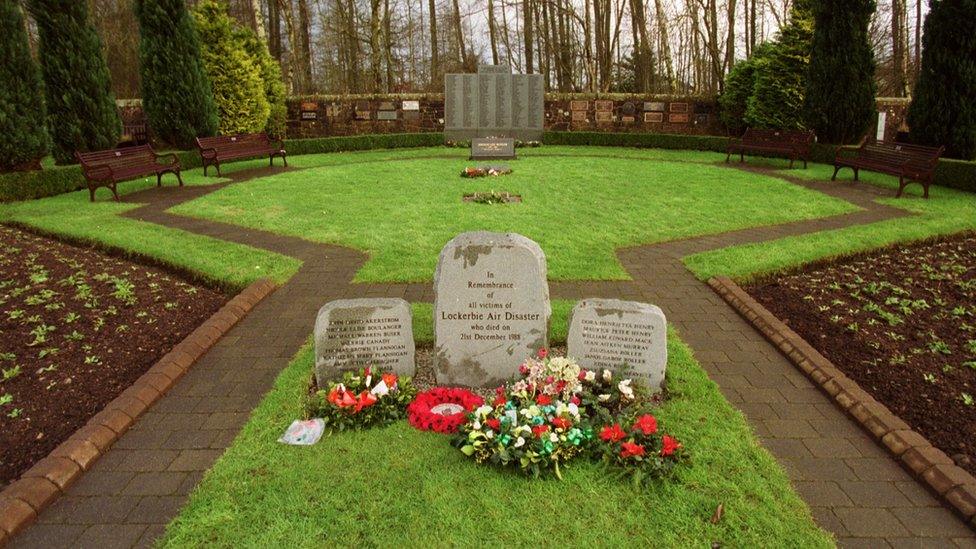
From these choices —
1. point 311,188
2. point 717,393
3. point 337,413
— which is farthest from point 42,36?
point 717,393

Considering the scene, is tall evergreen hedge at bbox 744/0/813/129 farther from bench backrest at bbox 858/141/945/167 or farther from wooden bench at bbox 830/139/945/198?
bench backrest at bbox 858/141/945/167

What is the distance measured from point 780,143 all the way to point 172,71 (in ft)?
57.4

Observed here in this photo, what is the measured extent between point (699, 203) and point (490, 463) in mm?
9413

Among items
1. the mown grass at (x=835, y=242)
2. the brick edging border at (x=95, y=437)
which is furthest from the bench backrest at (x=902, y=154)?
the brick edging border at (x=95, y=437)

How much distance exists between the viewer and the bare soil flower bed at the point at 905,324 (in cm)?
463

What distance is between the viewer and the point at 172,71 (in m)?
17.0

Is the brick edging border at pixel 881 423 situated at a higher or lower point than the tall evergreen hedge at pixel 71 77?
lower

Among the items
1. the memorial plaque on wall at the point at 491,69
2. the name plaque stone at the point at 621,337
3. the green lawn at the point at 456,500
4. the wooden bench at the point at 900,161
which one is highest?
the memorial plaque on wall at the point at 491,69

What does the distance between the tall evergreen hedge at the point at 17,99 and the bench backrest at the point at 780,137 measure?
18.4 metres

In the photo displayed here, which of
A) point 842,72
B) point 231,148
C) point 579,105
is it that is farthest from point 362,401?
point 579,105

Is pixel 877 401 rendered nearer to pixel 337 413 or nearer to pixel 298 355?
pixel 337 413

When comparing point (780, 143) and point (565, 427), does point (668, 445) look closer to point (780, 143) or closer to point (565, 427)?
point (565, 427)

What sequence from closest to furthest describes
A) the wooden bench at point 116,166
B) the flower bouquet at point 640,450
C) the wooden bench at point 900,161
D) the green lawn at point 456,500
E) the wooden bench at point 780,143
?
the green lawn at point 456,500
the flower bouquet at point 640,450
the wooden bench at point 900,161
the wooden bench at point 116,166
the wooden bench at point 780,143

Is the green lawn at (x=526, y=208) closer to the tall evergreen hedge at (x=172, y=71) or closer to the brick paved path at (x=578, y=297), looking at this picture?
the brick paved path at (x=578, y=297)
